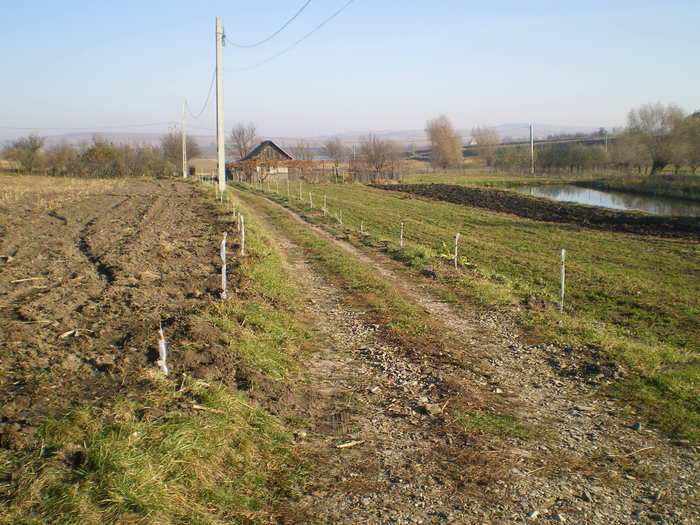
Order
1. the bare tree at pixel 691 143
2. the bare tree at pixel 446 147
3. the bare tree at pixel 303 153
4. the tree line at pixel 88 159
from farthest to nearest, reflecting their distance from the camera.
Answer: the bare tree at pixel 446 147 → the bare tree at pixel 303 153 → the bare tree at pixel 691 143 → the tree line at pixel 88 159

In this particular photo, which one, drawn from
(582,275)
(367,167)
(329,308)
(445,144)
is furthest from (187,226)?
(445,144)

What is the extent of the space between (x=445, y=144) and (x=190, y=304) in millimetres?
115594

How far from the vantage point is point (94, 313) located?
8664 mm

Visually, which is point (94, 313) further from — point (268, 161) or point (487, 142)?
point (487, 142)

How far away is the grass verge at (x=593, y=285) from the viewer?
7508 mm

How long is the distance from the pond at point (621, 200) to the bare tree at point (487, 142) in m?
52.6

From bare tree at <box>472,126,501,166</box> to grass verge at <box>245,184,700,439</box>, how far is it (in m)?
97.7

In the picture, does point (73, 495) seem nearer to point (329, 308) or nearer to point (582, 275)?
point (329, 308)

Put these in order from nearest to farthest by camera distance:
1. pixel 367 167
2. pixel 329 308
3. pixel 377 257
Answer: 1. pixel 329 308
2. pixel 377 257
3. pixel 367 167

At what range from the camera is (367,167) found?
82.7 metres

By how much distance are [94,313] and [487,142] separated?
14498cm

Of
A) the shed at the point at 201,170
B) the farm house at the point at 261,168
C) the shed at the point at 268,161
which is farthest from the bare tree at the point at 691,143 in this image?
the shed at the point at 201,170

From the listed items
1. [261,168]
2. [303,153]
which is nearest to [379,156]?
[261,168]

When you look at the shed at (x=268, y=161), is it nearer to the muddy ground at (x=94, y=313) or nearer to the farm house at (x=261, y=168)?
the farm house at (x=261, y=168)
